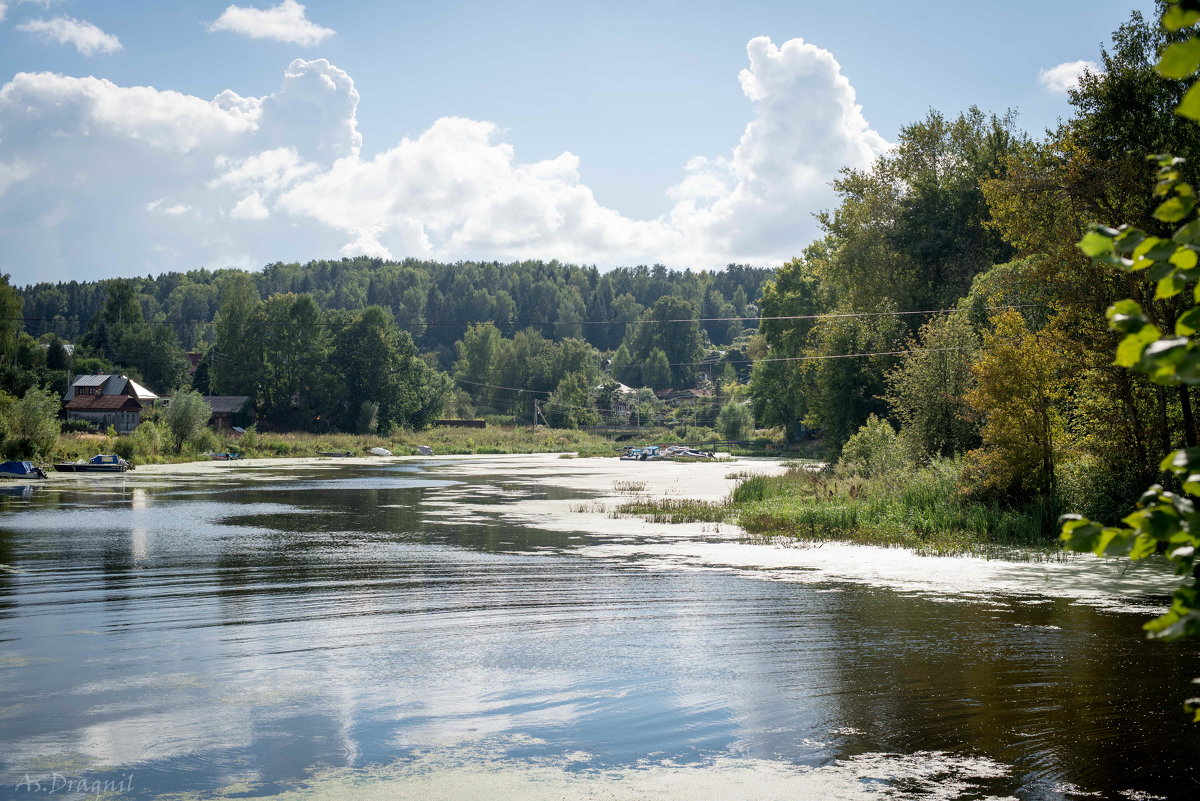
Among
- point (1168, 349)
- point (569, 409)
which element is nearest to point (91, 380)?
point (569, 409)

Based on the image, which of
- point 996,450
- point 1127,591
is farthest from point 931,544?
point 1127,591

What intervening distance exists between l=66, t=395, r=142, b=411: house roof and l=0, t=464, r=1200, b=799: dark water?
3102 inches

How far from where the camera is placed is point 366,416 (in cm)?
12006

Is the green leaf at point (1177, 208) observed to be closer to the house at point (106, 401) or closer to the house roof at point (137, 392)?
the house at point (106, 401)

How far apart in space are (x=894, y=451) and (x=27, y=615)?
30236 millimetres

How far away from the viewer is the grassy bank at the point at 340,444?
2876 inches

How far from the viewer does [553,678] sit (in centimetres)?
1301

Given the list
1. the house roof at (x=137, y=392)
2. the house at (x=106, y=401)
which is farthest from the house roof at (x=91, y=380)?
the house roof at (x=137, y=392)

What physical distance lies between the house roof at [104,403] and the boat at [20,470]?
41939mm

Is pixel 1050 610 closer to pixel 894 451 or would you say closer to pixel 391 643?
pixel 391 643

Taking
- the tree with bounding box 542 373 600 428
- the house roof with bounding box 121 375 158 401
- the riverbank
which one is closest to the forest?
the house roof with bounding box 121 375 158 401

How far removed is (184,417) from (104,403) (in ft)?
62.0

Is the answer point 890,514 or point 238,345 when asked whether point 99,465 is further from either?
point 238,345

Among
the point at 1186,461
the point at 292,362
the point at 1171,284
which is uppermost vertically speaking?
the point at 292,362
